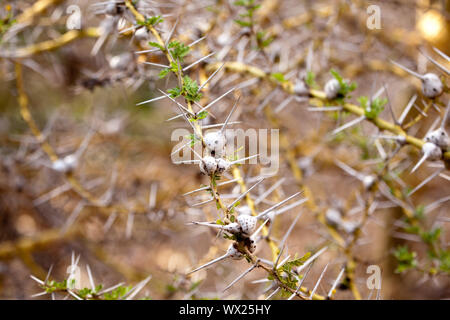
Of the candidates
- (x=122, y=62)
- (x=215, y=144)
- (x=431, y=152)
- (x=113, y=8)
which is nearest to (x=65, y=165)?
(x=122, y=62)

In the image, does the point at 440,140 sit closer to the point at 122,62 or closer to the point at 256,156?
the point at 256,156

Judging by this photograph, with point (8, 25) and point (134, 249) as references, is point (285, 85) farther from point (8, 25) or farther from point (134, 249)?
point (134, 249)

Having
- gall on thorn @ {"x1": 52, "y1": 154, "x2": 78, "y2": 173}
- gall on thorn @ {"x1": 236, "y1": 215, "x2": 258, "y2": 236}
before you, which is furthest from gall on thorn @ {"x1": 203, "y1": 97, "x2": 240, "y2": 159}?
gall on thorn @ {"x1": 52, "y1": 154, "x2": 78, "y2": 173}

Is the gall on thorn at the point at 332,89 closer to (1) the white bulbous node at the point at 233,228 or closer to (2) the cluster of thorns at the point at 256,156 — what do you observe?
(2) the cluster of thorns at the point at 256,156

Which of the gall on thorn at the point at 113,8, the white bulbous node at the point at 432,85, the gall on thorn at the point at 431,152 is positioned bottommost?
the gall on thorn at the point at 431,152

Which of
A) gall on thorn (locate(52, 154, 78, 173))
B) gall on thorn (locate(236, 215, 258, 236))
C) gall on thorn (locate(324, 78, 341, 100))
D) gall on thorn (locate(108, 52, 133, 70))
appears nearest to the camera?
gall on thorn (locate(236, 215, 258, 236))

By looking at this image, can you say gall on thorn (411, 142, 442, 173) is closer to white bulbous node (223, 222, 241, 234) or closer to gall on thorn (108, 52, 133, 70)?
white bulbous node (223, 222, 241, 234)

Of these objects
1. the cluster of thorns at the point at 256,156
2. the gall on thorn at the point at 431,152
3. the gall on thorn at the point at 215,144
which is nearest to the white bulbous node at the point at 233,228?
the cluster of thorns at the point at 256,156

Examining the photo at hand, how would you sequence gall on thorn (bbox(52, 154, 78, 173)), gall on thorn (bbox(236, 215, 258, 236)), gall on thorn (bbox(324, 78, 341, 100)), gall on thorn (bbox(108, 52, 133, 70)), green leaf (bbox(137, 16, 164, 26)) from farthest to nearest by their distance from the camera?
gall on thorn (bbox(52, 154, 78, 173)), gall on thorn (bbox(108, 52, 133, 70)), gall on thorn (bbox(324, 78, 341, 100)), green leaf (bbox(137, 16, 164, 26)), gall on thorn (bbox(236, 215, 258, 236))

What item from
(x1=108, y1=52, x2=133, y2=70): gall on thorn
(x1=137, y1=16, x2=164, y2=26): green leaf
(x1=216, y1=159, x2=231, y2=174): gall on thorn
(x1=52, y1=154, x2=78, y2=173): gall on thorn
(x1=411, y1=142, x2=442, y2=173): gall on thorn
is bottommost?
(x1=52, y1=154, x2=78, y2=173): gall on thorn

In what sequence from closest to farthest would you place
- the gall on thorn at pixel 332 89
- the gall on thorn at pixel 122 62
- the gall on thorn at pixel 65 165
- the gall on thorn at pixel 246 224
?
1. the gall on thorn at pixel 246 224
2. the gall on thorn at pixel 332 89
3. the gall on thorn at pixel 122 62
4. the gall on thorn at pixel 65 165

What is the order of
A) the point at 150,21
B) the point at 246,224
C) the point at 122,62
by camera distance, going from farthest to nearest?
the point at 122,62, the point at 150,21, the point at 246,224
